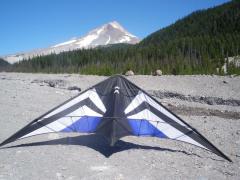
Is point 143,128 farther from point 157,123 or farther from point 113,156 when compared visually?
point 113,156

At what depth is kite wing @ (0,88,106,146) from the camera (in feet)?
19.5

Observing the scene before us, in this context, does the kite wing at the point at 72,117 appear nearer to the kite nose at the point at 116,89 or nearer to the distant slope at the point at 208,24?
the kite nose at the point at 116,89

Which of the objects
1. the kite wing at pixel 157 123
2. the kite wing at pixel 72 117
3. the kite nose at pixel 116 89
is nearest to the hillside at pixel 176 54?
the kite wing at pixel 157 123

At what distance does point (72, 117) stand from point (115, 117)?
881 mm

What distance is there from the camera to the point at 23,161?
545cm

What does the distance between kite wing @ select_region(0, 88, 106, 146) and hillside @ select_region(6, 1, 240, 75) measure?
17960mm

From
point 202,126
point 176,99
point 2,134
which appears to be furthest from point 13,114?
point 176,99

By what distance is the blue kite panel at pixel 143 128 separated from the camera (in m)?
5.95

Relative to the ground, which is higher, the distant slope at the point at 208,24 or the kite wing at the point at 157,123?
the distant slope at the point at 208,24

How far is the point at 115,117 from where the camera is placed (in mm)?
5898

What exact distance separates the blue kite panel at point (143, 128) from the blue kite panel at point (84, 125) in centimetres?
→ 63

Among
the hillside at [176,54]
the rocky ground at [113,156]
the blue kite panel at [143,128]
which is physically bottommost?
the rocky ground at [113,156]

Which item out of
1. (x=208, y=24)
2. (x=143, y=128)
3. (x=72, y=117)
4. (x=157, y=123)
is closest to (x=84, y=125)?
(x=72, y=117)

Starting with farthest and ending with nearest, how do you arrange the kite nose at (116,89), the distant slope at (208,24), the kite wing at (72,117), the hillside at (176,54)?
1. the distant slope at (208,24)
2. the hillside at (176,54)
3. the kite nose at (116,89)
4. the kite wing at (72,117)
